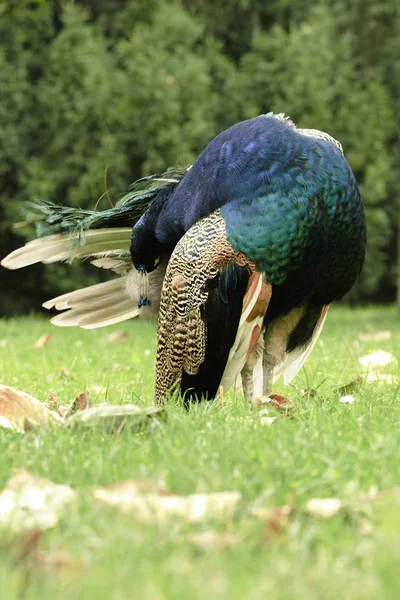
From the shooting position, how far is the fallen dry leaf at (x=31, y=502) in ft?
6.44

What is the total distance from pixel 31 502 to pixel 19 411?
3.85 feet

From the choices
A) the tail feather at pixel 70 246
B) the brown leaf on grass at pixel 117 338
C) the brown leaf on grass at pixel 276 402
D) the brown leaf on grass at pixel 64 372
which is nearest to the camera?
the brown leaf on grass at pixel 276 402

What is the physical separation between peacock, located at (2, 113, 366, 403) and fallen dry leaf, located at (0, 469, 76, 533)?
144 cm

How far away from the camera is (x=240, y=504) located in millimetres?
2078

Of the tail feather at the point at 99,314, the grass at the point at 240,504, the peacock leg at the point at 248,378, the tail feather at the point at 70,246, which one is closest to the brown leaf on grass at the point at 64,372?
the tail feather at the point at 99,314

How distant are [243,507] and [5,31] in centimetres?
1108

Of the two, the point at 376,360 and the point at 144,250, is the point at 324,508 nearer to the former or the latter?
the point at 144,250

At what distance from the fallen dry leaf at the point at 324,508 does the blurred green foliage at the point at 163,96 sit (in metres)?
9.04

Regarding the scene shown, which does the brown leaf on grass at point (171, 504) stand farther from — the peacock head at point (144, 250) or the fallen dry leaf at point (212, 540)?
the peacock head at point (144, 250)

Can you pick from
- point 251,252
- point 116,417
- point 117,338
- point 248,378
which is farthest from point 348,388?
point 117,338

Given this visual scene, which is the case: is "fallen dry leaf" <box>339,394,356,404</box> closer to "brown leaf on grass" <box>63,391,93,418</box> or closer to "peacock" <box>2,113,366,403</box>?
"peacock" <box>2,113,366,403</box>

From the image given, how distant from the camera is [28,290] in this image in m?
12.5

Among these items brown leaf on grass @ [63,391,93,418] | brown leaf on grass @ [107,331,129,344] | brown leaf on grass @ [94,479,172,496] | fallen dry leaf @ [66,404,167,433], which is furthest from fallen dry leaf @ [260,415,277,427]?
brown leaf on grass @ [107,331,129,344]

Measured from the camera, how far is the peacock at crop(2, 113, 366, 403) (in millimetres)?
3480
